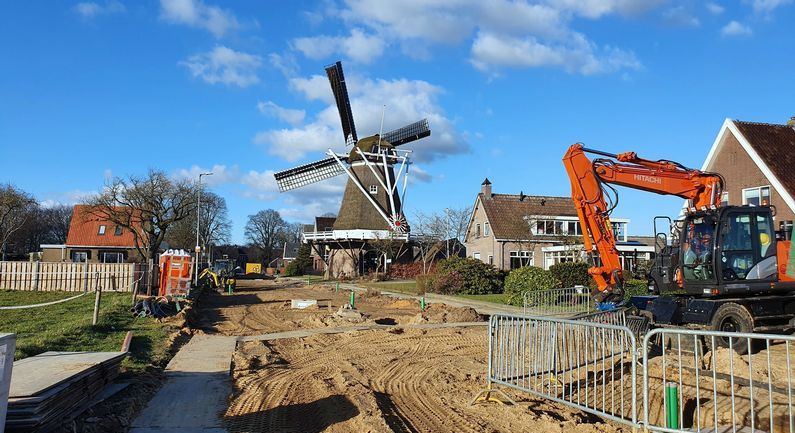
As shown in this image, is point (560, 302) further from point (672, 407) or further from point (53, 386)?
point (53, 386)

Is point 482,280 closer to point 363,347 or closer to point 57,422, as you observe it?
point 363,347

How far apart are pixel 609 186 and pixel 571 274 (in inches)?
439

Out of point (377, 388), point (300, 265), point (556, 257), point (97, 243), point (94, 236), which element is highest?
point (94, 236)

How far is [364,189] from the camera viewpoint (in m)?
56.3

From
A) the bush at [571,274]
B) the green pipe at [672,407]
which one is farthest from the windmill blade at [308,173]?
the green pipe at [672,407]

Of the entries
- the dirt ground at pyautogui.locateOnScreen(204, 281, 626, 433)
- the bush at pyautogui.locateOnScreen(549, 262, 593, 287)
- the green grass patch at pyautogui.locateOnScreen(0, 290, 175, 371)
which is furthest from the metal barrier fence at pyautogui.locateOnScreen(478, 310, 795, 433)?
the bush at pyautogui.locateOnScreen(549, 262, 593, 287)

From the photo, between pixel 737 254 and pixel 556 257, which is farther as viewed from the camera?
pixel 556 257

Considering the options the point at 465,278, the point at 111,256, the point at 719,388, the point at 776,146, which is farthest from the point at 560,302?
the point at 111,256

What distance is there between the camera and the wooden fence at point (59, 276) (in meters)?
27.8

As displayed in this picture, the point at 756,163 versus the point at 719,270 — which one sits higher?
the point at 756,163

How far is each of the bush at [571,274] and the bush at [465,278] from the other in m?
6.14

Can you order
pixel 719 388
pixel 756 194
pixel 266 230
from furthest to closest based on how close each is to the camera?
pixel 266 230 → pixel 756 194 → pixel 719 388

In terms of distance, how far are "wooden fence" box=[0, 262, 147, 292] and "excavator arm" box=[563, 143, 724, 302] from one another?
816 inches

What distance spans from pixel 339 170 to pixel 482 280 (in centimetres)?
3093
